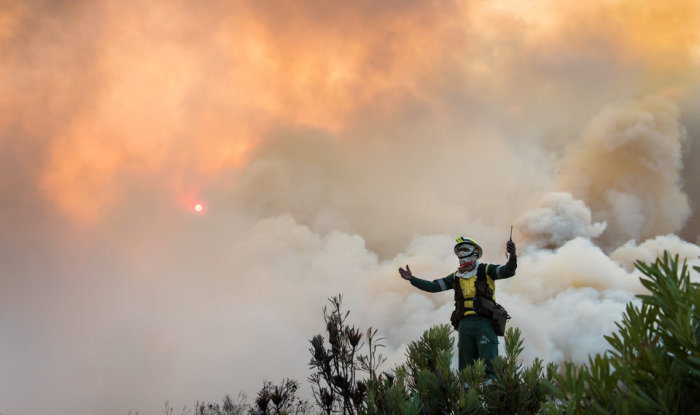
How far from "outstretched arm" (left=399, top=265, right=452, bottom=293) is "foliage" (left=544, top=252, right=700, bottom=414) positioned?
803 cm

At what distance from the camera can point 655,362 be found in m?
1.26

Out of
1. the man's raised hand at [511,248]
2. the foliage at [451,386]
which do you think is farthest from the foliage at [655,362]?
the man's raised hand at [511,248]

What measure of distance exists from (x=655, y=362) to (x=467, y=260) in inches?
323

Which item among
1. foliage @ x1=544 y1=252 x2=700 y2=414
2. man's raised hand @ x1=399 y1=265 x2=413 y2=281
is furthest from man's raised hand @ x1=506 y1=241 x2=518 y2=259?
foliage @ x1=544 y1=252 x2=700 y2=414

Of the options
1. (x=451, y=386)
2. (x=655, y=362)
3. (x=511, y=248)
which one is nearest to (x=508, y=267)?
(x=511, y=248)

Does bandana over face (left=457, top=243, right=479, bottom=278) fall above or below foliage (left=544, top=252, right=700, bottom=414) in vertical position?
above

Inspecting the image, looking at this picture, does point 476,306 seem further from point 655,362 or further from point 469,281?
point 655,362

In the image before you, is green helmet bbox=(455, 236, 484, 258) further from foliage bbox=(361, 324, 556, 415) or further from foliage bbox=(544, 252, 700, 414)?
foliage bbox=(544, 252, 700, 414)

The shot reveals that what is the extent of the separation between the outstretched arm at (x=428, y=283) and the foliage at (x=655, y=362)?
26.3ft

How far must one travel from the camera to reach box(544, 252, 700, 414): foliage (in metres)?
1.21

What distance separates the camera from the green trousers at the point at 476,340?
330 inches

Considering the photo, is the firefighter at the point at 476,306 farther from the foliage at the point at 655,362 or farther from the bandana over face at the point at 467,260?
the foliage at the point at 655,362

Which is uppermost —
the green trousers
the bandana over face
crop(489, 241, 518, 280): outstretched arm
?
the bandana over face

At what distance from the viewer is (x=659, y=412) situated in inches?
47.8
